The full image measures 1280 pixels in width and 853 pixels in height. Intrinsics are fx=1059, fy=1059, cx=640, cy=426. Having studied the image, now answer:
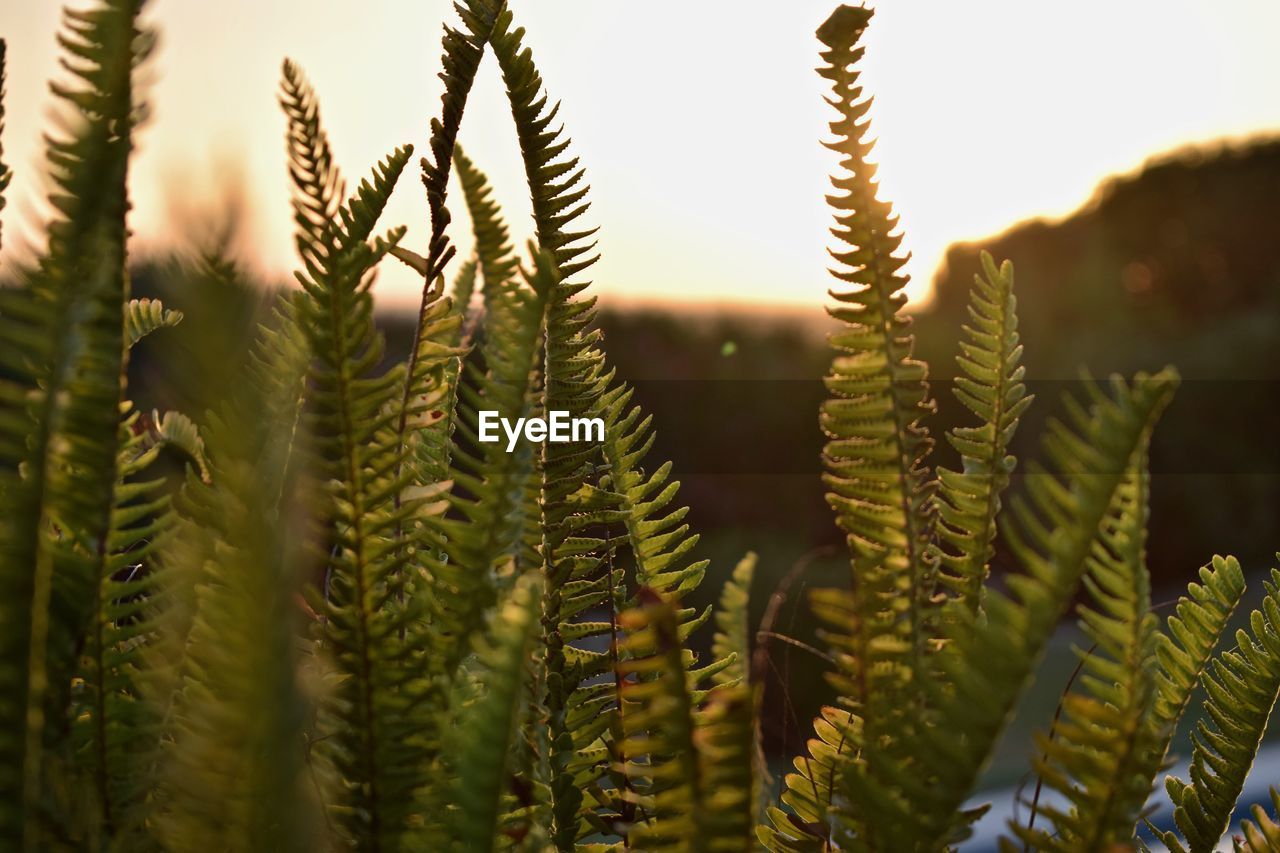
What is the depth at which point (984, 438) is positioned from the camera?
0.28 meters

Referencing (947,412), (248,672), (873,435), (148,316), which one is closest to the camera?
(248,672)

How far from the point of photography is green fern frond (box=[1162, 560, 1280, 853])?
0.31 metres

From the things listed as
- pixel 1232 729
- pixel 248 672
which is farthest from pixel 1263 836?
pixel 248 672

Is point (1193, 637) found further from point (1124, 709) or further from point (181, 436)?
point (181, 436)

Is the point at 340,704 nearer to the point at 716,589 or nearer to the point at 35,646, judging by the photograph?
the point at 35,646

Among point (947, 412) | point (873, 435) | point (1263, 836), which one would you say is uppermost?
point (947, 412)

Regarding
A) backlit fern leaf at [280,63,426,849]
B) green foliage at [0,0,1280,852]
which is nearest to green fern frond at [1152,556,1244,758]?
green foliage at [0,0,1280,852]

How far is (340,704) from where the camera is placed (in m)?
0.24

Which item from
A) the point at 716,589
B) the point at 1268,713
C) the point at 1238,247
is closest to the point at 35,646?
the point at 1268,713

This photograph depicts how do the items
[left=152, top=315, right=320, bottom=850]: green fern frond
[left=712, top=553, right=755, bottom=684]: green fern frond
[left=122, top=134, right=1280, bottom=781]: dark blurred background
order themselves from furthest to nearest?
[left=122, top=134, right=1280, bottom=781]: dark blurred background → [left=712, top=553, right=755, bottom=684]: green fern frond → [left=152, top=315, right=320, bottom=850]: green fern frond

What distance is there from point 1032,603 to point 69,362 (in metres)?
0.16

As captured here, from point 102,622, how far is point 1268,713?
0.31 m

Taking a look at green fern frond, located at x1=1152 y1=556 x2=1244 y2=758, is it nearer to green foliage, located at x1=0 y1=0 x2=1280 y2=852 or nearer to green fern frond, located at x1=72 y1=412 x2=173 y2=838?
green foliage, located at x1=0 y1=0 x2=1280 y2=852

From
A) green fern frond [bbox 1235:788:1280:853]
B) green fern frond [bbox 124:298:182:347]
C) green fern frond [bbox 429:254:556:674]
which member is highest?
green fern frond [bbox 124:298:182:347]
